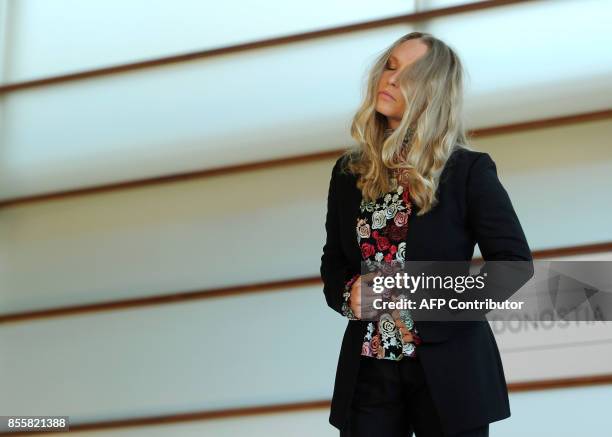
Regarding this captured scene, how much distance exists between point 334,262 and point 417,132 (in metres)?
0.31

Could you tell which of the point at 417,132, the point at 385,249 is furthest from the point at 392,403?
the point at 417,132

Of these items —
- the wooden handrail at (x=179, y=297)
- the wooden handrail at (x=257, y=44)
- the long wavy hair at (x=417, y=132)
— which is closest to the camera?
the long wavy hair at (x=417, y=132)

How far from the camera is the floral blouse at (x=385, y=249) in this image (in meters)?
1.51

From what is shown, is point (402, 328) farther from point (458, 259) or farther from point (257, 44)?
point (257, 44)

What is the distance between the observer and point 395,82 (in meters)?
1.68

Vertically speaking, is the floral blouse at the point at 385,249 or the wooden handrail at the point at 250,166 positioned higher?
the wooden handrail at the point at 250,166

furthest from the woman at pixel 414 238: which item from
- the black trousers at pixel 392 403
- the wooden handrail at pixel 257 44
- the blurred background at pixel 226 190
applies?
the wooden handrail at pixel 257 44

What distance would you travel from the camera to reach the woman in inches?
58.7

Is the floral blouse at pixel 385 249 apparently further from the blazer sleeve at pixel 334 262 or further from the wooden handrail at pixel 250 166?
the wooden handrail at pixel 250 166

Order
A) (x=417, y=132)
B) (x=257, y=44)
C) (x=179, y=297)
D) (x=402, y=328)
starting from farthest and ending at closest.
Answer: (x=257, y=44)
(x=179, y=297)
(x=417, y=132)
(x=402, y=328)

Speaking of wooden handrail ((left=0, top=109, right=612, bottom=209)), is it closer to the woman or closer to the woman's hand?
the woman

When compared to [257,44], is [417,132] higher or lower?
lower

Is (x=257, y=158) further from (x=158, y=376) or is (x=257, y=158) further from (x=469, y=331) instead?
(x=469, y=331)

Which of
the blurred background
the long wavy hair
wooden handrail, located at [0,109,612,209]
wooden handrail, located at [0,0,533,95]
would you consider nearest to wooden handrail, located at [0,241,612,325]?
the blurred background
